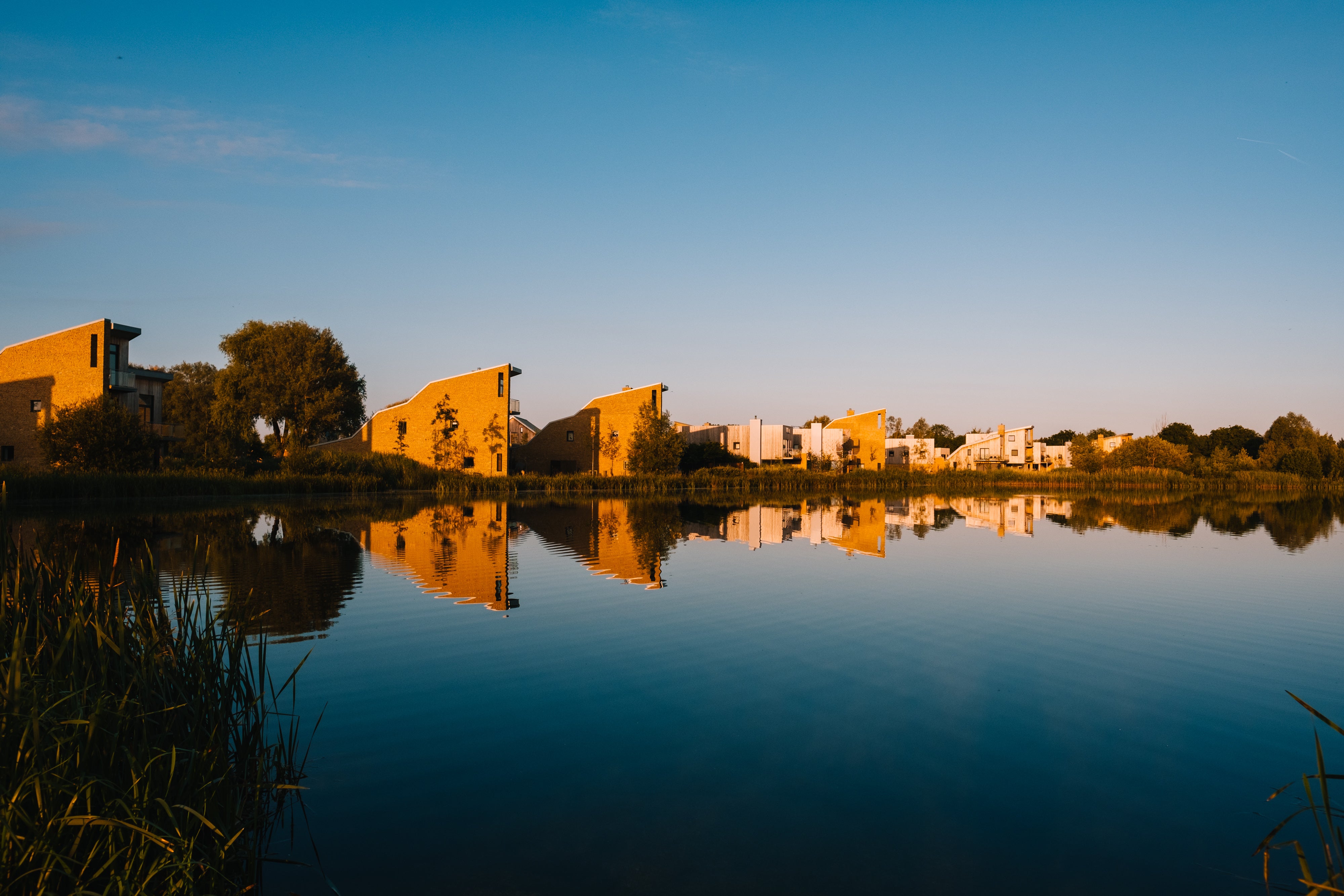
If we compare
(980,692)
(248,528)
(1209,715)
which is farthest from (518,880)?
(248,528)

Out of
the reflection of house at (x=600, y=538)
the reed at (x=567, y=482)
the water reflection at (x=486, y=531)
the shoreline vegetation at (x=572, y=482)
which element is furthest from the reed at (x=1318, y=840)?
the reed at (x=567, y=482)

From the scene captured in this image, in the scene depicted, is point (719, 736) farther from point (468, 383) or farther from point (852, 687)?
point (468, 383)

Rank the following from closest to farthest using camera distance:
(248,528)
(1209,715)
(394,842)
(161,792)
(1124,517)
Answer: (161,792) → (394,842) → (1209,715) → (248,528) → (1124,517)

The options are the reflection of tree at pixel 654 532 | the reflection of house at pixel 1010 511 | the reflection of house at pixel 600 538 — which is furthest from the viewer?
the reflection of house at pixel 1010 511

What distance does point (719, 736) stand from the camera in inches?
227

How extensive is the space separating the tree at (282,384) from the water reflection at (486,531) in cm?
1486

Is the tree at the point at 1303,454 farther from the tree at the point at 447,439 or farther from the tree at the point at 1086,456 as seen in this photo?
the tree at the point at 447,439

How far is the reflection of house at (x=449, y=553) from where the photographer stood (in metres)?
11.8

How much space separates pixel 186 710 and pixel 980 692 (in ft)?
19.0

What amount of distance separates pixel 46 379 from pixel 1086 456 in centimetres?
6998

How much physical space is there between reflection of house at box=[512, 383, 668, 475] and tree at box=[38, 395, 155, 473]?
72.9 ft

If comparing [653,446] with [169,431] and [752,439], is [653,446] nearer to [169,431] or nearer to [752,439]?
[752,439]

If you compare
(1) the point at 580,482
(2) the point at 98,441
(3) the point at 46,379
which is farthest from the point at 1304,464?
(3) the point at 46,379

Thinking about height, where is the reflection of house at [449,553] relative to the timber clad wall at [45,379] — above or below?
below
